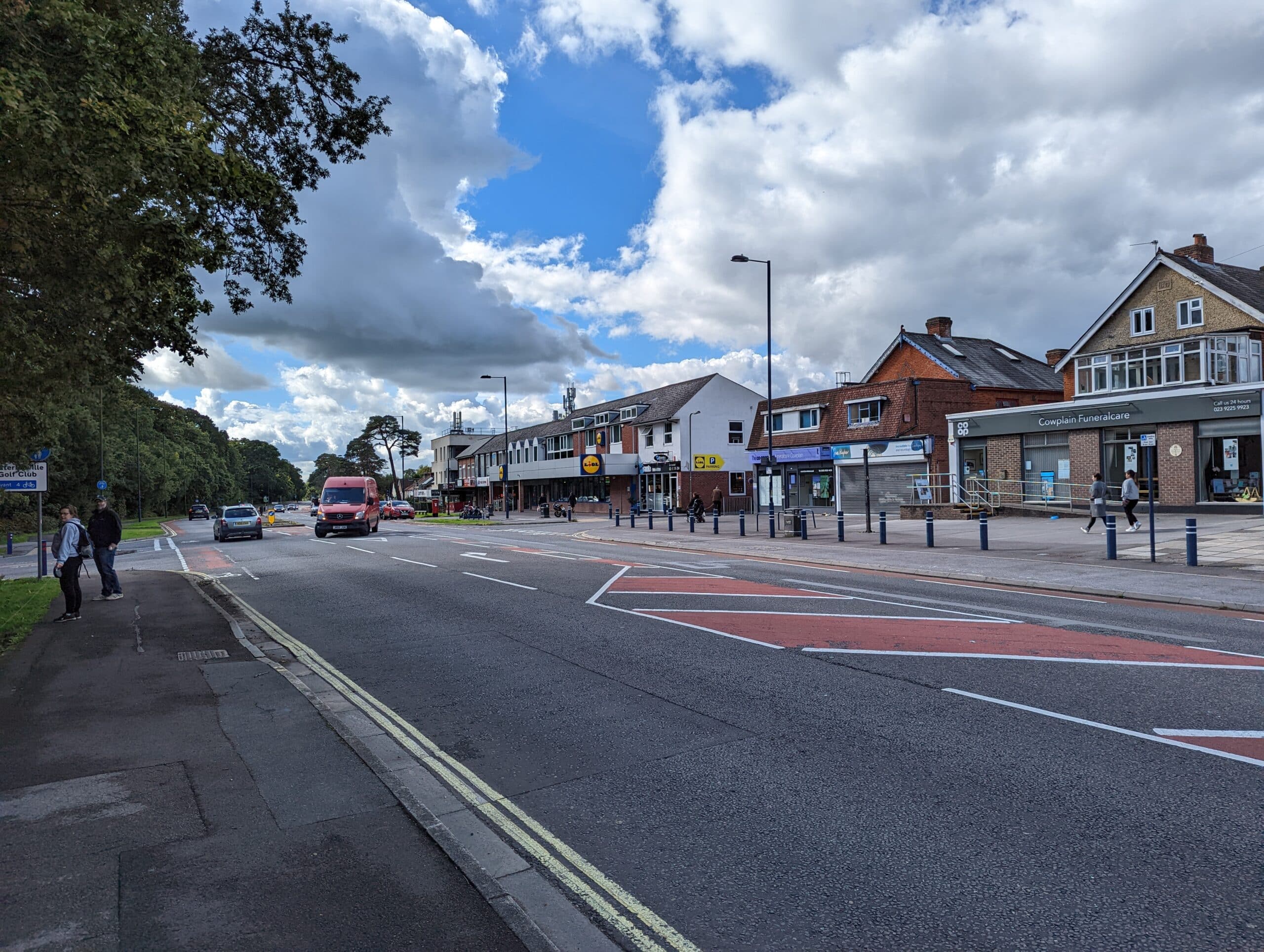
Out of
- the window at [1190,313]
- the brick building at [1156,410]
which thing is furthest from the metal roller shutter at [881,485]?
the window at [1190,313]

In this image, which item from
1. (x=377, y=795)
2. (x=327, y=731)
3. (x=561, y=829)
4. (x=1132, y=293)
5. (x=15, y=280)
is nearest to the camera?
(x=561, y=829)

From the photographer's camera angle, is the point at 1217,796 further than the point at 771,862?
Yes

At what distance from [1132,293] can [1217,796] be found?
36003 millimetres

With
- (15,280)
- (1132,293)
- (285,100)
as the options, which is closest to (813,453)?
(1132,293)

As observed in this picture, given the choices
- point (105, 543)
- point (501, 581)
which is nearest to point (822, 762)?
point (501, 581)

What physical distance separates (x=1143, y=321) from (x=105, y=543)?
124 ft

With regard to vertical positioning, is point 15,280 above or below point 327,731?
above

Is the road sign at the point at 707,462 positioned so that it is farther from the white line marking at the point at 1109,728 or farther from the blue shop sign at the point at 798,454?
the white line marking at the point at 1109,728

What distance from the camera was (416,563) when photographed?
21.0 metres

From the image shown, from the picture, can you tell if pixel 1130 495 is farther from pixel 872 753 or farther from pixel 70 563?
pixel 70 563

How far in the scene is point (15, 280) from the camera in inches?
357

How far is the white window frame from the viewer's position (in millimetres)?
33750

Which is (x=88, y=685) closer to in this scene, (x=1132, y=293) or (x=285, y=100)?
(x=285, y=100)

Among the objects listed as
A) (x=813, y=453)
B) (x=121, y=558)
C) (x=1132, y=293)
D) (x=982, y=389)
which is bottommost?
(x=121, y=558)
